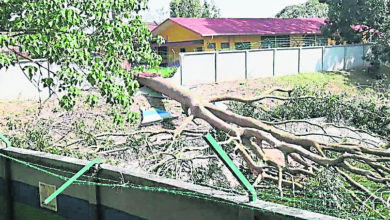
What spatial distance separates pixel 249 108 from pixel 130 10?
591 centimetres

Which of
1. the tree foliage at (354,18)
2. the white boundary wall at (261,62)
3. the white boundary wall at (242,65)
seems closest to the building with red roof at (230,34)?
the tree foliage at (354,18)

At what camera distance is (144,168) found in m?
6.69

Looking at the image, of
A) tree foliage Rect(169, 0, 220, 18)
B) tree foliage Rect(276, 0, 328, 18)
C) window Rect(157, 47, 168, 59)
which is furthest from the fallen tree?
tree foliage Rect(276, 0, 328, 18)

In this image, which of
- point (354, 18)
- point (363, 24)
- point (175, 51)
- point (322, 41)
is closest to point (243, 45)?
point (175, 51)

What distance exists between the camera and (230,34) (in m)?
28.2

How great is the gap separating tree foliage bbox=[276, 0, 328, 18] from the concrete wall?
59711 millimetres

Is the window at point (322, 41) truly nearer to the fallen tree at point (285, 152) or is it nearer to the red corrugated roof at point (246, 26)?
the red corrugated roof at point (246, 26)

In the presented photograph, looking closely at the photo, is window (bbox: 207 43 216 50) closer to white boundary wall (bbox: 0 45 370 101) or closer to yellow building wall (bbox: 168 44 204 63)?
yellow building wall (bbox: 168 44 204 63)

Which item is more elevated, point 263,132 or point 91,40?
point 91,40

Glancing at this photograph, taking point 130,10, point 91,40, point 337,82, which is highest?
point 130,10

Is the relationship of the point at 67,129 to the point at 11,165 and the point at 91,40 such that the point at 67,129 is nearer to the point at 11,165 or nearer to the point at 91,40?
the point at 91,40

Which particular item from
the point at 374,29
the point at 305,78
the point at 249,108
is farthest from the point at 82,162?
the point at 374,29

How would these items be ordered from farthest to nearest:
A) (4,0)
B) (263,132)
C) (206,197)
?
Result: (263,132) < (4,0) < (206,197)

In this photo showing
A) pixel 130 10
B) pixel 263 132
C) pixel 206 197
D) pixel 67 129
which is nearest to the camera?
pixel 206 197
